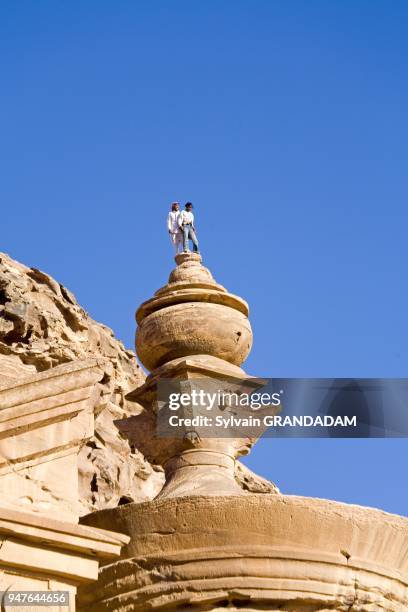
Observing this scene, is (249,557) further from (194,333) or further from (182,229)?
(182,229)

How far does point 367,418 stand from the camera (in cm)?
916

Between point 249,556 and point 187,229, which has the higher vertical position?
point 187,229

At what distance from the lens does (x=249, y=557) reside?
21.0 feet

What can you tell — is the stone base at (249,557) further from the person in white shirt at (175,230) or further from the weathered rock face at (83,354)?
the weathered rock face at (83,354)

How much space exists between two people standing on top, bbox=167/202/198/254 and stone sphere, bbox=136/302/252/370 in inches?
47.2

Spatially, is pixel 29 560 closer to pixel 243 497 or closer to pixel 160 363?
pixel 243 497

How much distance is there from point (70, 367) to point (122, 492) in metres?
22.3

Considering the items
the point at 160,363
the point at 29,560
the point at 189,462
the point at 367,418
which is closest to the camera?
the point at 29,560

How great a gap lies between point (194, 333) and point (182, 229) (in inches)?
61.5

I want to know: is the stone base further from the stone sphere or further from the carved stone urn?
the stone sphere

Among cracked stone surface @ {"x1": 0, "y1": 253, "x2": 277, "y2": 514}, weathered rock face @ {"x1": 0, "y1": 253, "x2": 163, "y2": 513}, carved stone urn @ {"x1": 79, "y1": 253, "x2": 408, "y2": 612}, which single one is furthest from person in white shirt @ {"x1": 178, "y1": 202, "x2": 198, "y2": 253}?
weathered rock face @ {"x1": 0, "y1": 253, "x2": 163, "y2": 513}

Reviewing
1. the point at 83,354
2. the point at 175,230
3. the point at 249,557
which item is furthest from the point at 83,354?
the point at 249,557

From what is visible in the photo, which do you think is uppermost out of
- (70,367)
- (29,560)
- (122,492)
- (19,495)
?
(122,492)

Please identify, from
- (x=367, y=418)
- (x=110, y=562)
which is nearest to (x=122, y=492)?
(x=367, y=418)
